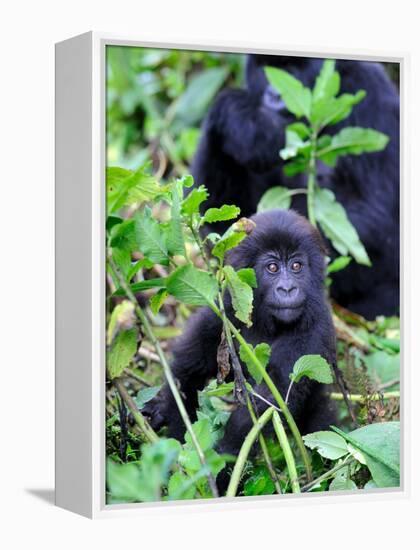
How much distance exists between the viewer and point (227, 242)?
269 cm

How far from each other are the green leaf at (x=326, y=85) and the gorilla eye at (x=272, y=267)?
2.97 feet

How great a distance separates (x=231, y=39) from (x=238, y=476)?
1.22 m

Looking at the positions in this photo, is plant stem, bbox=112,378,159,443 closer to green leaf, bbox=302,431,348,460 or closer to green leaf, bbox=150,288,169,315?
green leaf, bbox=150,288,169,315

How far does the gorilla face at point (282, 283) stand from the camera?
2809mm

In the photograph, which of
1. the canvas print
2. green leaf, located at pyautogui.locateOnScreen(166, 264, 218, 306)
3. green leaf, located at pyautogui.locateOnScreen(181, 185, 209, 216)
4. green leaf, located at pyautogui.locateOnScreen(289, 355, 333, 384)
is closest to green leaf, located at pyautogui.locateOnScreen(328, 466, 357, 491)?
the canvas print

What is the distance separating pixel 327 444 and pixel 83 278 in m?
0.84

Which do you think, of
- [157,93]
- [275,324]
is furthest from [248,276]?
[157,93]

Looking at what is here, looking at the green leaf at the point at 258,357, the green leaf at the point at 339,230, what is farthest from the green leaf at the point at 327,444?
the green leaf at the point at 339,230

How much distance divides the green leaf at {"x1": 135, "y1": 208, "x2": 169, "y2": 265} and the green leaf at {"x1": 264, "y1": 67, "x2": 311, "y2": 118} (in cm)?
107

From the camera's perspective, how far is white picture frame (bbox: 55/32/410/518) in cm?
263

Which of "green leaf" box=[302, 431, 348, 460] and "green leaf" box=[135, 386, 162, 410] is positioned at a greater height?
"green leaf" box=[135, 386, 162, 410]

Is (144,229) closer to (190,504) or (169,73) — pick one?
(190,504)

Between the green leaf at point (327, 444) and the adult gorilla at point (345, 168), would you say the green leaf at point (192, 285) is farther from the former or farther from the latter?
the adult gorilla at point (345, 168)

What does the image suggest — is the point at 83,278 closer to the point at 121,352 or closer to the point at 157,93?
the point at 121,352
